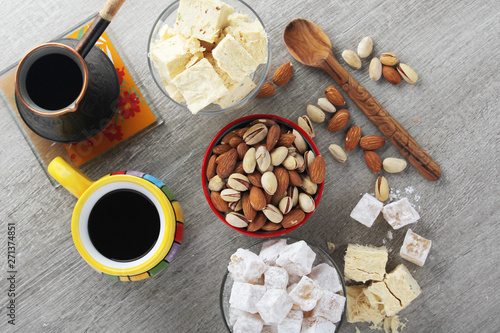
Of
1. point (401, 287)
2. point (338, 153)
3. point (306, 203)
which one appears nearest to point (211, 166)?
point (306, 203)

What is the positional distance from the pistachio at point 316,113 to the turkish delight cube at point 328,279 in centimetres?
39

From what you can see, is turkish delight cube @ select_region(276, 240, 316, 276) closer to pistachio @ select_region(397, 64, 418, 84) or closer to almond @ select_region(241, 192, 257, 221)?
almond @ select_region(241, 192, 257, 221)

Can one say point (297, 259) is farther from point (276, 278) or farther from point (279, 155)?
point (279, 155)

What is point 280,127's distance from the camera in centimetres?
95

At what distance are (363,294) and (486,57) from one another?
74 centimetres

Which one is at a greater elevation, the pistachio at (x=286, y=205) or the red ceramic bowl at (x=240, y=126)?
the red ceramic bowl at (x=240, y=126)

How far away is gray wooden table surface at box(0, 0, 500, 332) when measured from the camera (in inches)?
40.2

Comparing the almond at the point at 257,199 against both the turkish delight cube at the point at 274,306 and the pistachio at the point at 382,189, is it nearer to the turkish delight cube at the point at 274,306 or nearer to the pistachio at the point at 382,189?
the turkish delight cube at the point at 274,306

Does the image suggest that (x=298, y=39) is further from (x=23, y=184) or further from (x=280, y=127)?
(x=23, y=184)

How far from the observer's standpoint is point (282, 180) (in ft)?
2.92

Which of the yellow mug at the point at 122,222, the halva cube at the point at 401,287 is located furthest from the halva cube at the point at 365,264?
the yellow mug at the point at 122,222

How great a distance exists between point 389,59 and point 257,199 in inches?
21.0

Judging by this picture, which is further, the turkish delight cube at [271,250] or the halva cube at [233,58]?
the turkish delight cube at [271,250]

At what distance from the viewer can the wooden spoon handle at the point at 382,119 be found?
1006 mm
